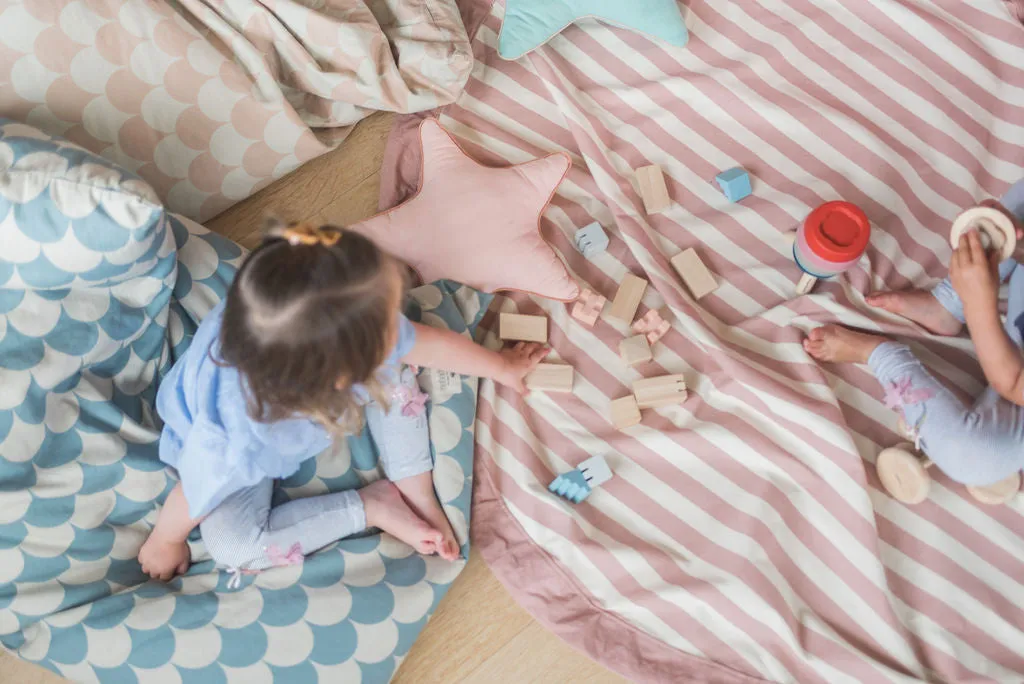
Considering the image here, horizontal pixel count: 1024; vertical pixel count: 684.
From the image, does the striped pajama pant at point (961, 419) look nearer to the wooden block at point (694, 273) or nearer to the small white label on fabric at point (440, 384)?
the wooden block at point (694, 273)

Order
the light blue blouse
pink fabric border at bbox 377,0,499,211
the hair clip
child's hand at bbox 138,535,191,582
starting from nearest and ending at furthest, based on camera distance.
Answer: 1. the hair clip
2. the light blue blouse
3. child's hand at bbox 138,535,191,582
4. pink fabric border at bbox 377,0,499,211

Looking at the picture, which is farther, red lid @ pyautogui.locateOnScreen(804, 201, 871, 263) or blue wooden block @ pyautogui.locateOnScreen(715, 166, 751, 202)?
blue wooden block @ pyautogui.locateOnScreen(715, 166, 751, 202)

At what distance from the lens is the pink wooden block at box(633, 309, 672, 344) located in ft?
3.77

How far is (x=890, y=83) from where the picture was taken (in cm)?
123

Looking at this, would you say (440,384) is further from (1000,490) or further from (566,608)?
(1000,490)

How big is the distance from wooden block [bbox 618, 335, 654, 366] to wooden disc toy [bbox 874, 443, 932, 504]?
35 centimetres

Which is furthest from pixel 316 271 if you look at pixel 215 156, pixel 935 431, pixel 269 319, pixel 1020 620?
pixel 1020 620

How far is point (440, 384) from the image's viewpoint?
1.11 meters

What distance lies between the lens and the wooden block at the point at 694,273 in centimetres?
116

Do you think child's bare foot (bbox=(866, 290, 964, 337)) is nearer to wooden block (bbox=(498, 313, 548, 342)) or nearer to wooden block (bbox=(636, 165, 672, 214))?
wooden block (bbox=(636, 165, 672, 214))

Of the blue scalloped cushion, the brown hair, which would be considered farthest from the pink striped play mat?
the brown hair

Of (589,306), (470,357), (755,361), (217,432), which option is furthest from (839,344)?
(217,432)

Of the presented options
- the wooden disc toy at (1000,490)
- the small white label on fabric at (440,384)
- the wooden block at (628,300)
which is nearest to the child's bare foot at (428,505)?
the small white label on fabric at (440,384)

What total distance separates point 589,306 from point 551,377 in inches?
→ 4.8
